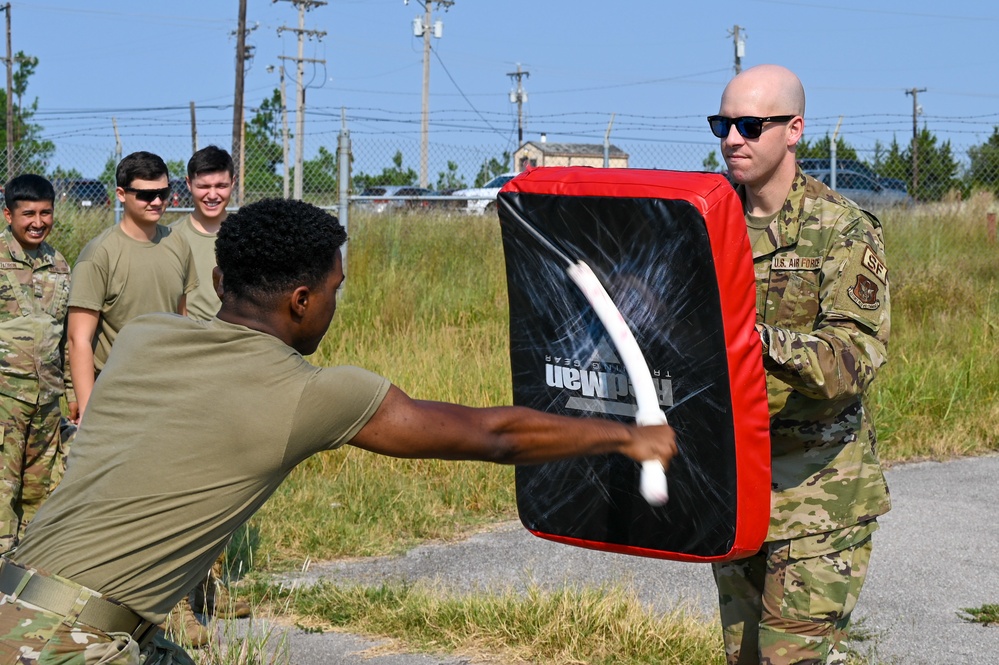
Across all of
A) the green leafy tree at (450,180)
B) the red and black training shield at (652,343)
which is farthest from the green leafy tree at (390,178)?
the red and black training shield at (652,343)

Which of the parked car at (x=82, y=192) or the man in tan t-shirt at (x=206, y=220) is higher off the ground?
the parked car at (x=82, y=192)

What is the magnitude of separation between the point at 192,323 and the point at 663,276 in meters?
1.22

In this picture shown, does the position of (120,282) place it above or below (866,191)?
below

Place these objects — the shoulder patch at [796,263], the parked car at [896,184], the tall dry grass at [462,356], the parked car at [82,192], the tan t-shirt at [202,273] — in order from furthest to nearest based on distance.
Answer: the parked car at [896,184]
the parked car at [82,192]
the tall dry grass at [462,356]
the tan t-shirt at [202,273]
the shoulder patch at [796,263]

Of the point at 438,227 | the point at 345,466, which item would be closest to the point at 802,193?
the point at 345,466

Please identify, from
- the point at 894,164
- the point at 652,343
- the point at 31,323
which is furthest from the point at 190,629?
the point at 894,164

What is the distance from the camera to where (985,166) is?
1484 centimetres

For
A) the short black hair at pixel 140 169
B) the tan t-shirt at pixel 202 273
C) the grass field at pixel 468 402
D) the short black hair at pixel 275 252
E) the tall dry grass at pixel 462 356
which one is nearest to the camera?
the short black hair at pixel 275 252

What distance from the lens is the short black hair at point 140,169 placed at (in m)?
5.29

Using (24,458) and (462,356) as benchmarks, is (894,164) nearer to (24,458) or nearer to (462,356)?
(462,356)

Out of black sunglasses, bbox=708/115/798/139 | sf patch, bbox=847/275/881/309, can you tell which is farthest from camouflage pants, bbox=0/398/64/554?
sf patch, bbox=847/275/881/309

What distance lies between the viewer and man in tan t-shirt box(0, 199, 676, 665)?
2404 mm

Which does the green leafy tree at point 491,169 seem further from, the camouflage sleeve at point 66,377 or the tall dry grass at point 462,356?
the camouflage sleeve at point 66,377

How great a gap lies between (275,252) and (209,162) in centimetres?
328
